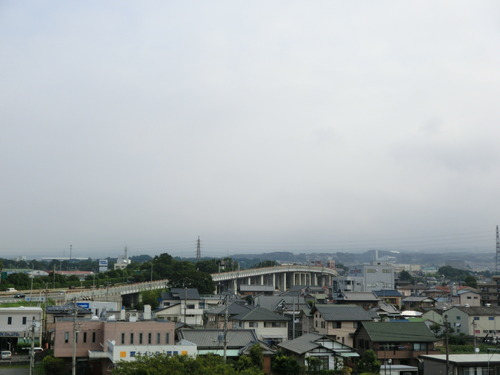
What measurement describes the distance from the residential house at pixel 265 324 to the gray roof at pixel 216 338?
20.3 ft

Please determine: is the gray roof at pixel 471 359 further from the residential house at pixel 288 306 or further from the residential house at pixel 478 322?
the residential house at pixel 478 322

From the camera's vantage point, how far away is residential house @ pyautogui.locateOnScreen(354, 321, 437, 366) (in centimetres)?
3691

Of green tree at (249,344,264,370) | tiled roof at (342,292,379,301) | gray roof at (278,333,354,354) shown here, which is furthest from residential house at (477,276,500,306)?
green tree at (249,344,264,370)

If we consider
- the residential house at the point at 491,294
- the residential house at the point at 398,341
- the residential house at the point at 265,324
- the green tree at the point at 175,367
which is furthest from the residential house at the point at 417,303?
the green tree at the point at 175,367

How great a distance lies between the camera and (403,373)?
34.5 meters

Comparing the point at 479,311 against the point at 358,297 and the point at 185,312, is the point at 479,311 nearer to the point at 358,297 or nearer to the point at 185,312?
the point at 358,297

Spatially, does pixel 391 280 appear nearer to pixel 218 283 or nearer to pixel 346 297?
pixel 218 283

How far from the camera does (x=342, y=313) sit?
43.1m

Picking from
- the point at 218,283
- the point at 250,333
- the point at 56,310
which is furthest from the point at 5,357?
the point at 218,283

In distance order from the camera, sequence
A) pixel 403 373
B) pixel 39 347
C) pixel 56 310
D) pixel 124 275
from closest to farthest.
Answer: pixel 403 373, pixel 39 347, pixel 56 310, pixel 124 275

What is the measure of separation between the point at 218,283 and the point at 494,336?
191 feet

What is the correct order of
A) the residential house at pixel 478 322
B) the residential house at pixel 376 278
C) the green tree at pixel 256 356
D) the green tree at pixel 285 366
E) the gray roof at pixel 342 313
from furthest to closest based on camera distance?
the residential house at pixel 376 278 → the residential house at pixel 478 322 → the gray roof at pixel 342 313 → the green tree at pixel 256 356 → the green tree at pixel 285 366

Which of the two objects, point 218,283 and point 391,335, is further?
point 218,283

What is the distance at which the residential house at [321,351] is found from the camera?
34.5 metres
